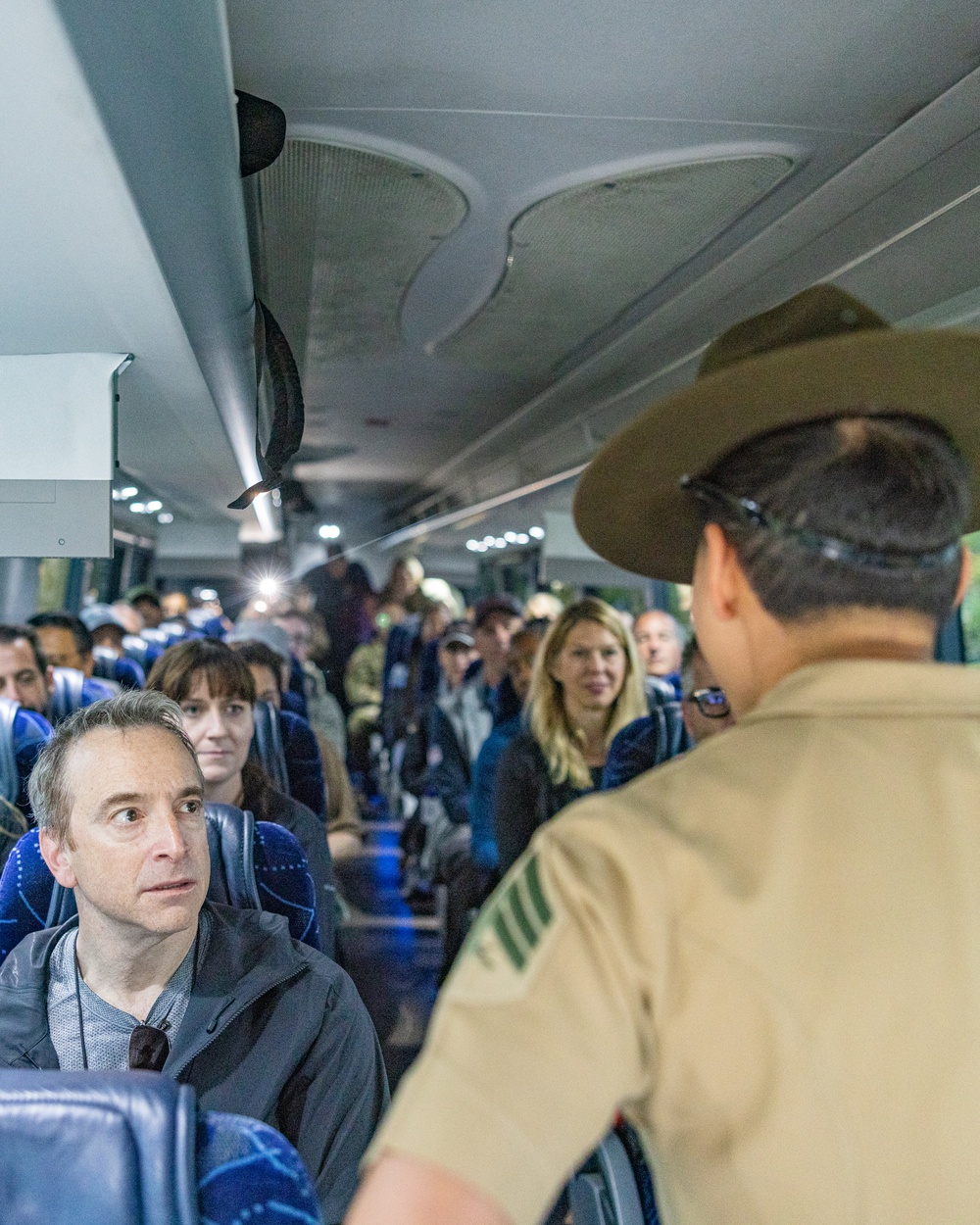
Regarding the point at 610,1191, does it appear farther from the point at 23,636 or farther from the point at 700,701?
the point at 23,636

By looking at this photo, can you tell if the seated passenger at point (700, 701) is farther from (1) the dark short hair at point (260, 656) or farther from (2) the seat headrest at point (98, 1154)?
(2) the seat headrest at point (98, 1154)

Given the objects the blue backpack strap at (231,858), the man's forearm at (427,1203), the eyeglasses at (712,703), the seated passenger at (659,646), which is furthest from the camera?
the seated passenger at (659,646)

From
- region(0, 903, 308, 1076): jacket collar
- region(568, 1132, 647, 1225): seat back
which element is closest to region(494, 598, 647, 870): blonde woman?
region(0, 903, 308, 1076): jacket collar

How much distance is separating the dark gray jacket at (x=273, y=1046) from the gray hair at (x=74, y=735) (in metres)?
0.25

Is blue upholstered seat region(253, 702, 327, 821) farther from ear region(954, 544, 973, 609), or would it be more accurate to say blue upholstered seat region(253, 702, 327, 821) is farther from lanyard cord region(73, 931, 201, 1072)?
ear region(954, 544, 973, 609)

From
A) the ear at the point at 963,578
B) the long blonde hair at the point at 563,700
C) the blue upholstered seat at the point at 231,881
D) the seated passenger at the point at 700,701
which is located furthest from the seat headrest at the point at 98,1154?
the long blonde hair at the point at 563,700

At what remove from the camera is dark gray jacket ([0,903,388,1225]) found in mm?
2053

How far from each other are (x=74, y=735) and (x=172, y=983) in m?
0.53

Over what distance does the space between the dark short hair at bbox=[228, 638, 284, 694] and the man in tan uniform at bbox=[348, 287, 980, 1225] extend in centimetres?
392

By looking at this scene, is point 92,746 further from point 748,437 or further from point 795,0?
point 795,0

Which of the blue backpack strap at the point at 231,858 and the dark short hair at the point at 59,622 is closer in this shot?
the blue backpack strap at the point at 231,858

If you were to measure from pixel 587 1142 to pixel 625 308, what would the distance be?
15.4ft

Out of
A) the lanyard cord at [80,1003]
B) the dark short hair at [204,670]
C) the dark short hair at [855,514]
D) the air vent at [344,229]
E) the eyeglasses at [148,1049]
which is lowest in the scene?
the eyeglasses at [148,1049]

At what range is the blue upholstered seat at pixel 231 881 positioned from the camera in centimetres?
240
